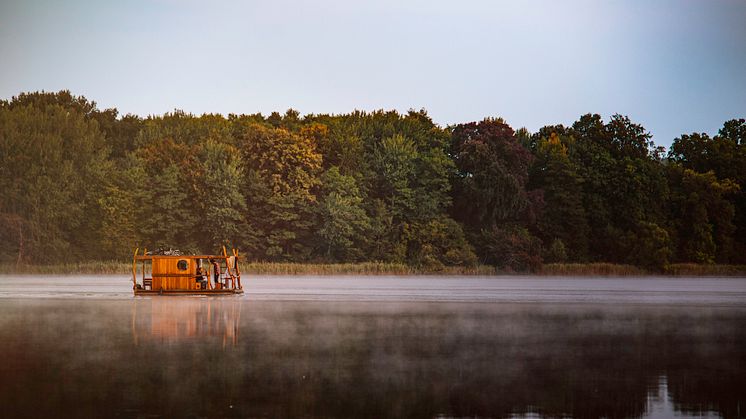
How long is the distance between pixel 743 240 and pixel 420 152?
29848mm

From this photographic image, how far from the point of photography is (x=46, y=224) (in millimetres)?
85625

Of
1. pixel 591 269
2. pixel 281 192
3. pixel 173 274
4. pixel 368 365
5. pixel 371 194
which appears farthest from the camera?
pixel 371 194

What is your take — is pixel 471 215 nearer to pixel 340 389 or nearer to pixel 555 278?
pixel 555 278

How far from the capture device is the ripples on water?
1830cm

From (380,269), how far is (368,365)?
196ft

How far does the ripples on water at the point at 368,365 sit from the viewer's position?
720 inches

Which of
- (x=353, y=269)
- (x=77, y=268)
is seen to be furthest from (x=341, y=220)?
(x=77, y=268)

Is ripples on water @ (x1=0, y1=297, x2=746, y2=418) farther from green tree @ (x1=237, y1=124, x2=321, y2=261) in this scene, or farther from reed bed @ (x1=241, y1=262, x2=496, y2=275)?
green tree @ (x1=237, y1=124, x2=321, y2=261)

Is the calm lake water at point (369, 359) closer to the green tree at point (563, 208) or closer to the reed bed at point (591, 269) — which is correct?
the reed bed at point (591, 269)

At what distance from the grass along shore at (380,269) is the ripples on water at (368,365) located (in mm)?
42263

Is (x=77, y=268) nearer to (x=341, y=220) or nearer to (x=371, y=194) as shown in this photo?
(x=341, y=220)

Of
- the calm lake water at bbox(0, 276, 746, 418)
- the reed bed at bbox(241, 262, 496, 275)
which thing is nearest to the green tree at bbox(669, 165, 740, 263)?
the reed bed at bbox(241, 262, 496, 275)

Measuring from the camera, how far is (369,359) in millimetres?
24500

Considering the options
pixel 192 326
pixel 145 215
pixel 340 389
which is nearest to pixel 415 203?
pixel 145 215
